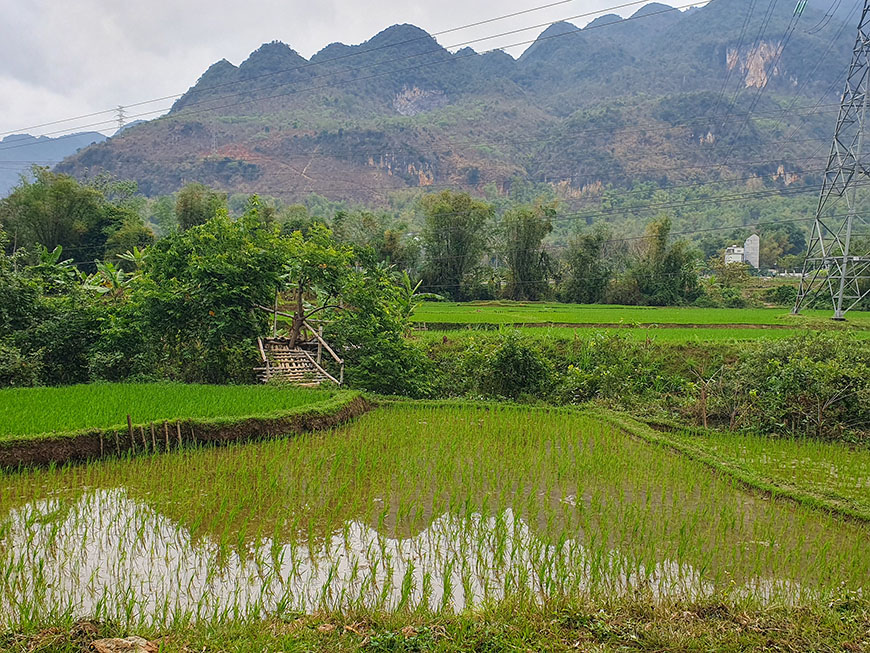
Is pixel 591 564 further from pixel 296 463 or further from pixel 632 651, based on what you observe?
Result: pixel 296 463

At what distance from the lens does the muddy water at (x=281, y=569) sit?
3760 mm

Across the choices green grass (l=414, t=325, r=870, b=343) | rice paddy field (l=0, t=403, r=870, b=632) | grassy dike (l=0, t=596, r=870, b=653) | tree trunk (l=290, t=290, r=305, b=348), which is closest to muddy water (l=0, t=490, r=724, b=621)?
rice paddy field (l=0, t=403, r=870, b=632)

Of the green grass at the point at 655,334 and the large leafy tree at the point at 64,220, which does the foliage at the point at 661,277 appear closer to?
the green grass at the point at 655,334

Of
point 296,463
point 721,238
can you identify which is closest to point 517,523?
point 296,463

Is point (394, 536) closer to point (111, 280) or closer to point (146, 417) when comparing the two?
point (146, 417)

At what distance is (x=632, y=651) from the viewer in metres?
3.26

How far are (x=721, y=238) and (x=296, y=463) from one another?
5416 centimetres

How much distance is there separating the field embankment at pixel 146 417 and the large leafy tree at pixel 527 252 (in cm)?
2404

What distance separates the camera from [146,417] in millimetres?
7496

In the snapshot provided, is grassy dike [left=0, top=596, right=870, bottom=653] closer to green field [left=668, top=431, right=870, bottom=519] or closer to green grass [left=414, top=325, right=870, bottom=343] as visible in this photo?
green field [left=668, top=431, right=870, bottom=519]

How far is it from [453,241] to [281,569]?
30.9m

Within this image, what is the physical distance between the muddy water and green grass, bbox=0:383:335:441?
6.71ft

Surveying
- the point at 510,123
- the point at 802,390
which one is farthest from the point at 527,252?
the point at 510,123

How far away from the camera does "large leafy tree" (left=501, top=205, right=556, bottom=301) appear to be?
33.2 m
